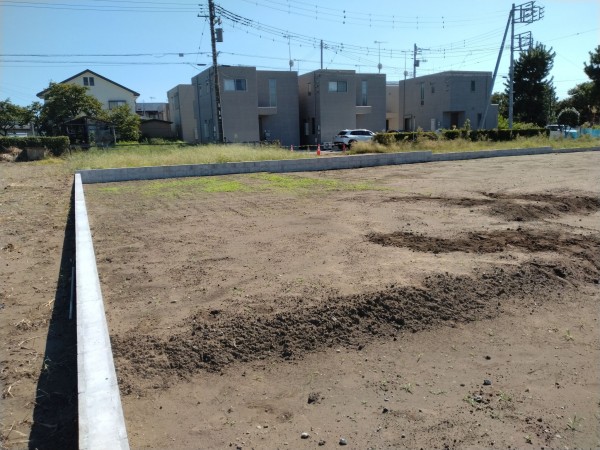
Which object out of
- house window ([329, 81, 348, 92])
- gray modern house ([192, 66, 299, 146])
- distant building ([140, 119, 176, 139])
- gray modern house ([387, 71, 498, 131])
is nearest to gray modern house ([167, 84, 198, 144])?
distant building ([140, 119, 176, 139])

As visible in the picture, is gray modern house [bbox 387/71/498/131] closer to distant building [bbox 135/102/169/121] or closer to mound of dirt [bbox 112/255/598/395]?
distant building [bbox 135/102/169/121]

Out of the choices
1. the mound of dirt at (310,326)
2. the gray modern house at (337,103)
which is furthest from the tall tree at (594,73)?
the mound of dirt at (310,326)

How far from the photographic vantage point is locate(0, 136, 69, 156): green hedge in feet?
91.9

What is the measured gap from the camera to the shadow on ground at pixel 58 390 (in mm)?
2592

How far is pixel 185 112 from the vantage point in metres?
46.4

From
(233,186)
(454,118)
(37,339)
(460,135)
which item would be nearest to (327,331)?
(37,339)

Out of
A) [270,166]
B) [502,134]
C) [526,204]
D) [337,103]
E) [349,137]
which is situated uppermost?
[337,103]

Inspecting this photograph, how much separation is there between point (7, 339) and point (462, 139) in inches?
1106

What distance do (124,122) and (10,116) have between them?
28.9ft

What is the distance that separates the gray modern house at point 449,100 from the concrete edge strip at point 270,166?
65.9 feet

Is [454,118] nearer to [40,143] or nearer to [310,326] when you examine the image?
[40,143]

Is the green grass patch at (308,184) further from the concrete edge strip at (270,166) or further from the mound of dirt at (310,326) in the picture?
the mound of dirt at (310,326)

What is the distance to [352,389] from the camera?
3053 millimetres

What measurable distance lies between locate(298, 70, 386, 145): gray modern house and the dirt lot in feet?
99.1
